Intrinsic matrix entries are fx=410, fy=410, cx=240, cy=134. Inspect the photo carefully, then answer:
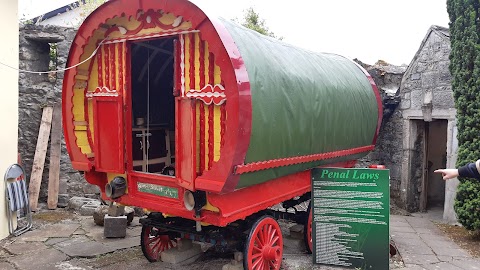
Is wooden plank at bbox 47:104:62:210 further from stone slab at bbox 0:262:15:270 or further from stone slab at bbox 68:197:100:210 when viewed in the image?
stone slab at bbox 0:262:15:270

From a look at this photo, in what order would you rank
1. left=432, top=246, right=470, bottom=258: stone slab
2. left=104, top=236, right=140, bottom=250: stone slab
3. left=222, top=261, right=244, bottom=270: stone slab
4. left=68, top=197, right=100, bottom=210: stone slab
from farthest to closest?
left=68, top=197, right=100, bottom=210: stone slab < left=104, top=236, right=140, bottom=250: stone slab < left=432, top=246, right=470, bottom=258: stone slab < left=222, top=261, right=244, bottom=270: stone slab

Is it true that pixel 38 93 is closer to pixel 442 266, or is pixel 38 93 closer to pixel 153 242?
pixel 153 242

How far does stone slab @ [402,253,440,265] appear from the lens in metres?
5.53

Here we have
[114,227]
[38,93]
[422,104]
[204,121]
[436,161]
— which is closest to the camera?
[204,121]

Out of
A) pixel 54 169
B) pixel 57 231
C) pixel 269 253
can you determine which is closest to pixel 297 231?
pixel 269 253

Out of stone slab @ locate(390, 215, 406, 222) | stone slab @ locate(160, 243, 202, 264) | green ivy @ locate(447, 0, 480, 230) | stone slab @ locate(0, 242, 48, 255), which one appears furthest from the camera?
stone slab @ locate(390, 215, 406, 222)

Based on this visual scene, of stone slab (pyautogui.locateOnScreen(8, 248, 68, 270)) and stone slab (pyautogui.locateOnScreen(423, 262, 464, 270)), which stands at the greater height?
stone slab (pyautogui.locateOnScreen(8, 248, 68, 270))

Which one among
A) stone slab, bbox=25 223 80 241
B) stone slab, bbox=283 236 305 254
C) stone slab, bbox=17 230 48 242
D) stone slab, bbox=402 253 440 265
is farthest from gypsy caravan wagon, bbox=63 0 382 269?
stone slab, bbox=17 230 48 242

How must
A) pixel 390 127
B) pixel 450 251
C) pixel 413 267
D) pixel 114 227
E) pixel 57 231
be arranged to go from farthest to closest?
pixel 390 127, pixel 57 231, pixel 114 227, pixel 450 251, pixel 413 267

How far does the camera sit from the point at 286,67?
15.3 feet

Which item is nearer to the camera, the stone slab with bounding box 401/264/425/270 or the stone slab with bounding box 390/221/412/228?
the stone slab with bounding box 401/264/425/270

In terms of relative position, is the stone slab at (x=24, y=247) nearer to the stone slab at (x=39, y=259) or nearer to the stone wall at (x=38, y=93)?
the stone slab at (x=39, y=259)

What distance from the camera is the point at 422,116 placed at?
8.38 m

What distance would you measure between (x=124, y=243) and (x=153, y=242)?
2.83 ft
